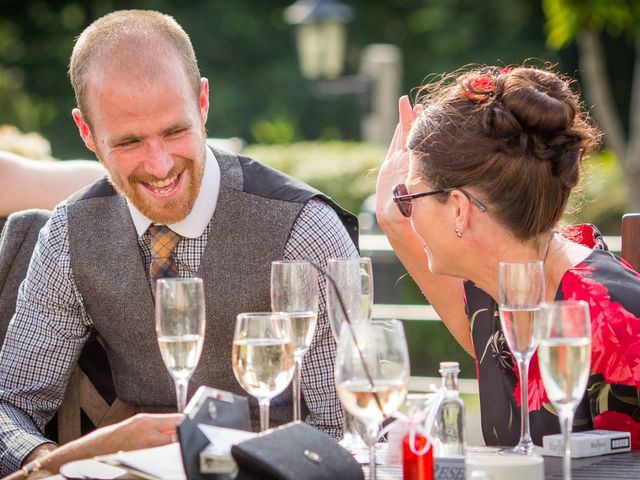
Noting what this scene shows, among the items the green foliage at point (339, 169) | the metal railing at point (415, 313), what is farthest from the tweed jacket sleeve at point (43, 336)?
the green foliage at point (339, 169)

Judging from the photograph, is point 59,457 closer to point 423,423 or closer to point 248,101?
point 423,423

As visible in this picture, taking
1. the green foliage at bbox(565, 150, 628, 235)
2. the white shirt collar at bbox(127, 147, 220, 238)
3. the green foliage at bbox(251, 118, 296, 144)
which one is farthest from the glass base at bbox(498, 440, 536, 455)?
the green foliage at bbox(251, 118, 296, 144)

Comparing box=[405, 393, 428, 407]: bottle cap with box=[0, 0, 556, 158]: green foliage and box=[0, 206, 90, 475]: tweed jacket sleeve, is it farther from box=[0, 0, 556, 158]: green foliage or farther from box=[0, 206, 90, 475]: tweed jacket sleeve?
box=[0, 0, 556, 158]: green foliage

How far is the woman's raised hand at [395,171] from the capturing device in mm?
3117

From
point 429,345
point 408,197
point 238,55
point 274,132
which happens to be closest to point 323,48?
point 429,345

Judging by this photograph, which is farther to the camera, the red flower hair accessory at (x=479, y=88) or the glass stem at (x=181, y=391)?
the red flower hair accessory at (x=479, y=88)

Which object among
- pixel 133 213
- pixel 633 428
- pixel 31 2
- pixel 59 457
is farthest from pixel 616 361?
pixel 31 2

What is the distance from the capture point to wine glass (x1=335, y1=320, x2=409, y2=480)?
1.90 metres

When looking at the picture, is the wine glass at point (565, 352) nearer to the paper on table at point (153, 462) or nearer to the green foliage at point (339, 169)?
the paper on table at point (153, 462)

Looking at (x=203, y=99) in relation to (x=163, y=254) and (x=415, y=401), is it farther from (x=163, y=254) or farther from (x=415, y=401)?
(x=415, y=401)

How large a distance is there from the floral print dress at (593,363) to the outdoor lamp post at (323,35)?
33.4ft

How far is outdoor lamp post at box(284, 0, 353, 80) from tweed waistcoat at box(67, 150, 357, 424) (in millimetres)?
9907

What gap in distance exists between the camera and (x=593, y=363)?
104 inches

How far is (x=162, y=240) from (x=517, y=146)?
40.2 inches
